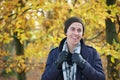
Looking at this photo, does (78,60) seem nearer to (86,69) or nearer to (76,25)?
(86,69)

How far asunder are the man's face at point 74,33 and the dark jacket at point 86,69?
0.17m

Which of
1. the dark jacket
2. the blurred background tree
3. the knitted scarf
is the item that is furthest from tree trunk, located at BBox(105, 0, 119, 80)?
the knitted scarf

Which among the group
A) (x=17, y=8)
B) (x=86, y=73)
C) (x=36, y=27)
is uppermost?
(x=17, y=8)

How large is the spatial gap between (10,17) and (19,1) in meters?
0.45

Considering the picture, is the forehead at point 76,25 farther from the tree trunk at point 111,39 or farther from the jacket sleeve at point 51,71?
the tree trunk at point 111,39

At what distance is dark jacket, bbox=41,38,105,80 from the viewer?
133 inches

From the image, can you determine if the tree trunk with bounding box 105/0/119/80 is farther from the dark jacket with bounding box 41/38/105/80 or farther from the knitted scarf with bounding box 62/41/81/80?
the knitted scarf with bounding box 62/41/81/80

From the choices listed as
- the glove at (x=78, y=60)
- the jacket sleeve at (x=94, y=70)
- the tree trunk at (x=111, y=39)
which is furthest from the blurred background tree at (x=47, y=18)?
the glove at (x=78, y=60)

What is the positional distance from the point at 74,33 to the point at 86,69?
1.49ft

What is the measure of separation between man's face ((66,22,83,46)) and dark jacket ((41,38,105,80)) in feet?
0.55

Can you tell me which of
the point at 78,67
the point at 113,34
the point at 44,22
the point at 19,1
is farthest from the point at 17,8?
the point at 78,67

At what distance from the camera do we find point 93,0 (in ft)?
22.2

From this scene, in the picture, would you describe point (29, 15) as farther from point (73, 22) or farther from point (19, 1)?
point (73, 22)

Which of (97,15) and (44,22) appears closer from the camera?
(97,15)
